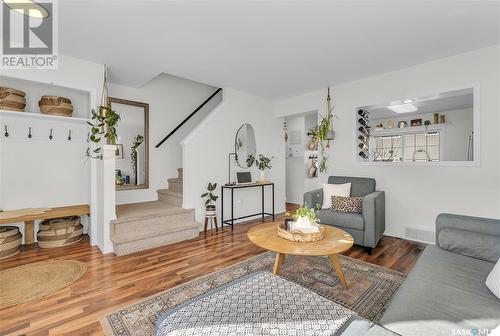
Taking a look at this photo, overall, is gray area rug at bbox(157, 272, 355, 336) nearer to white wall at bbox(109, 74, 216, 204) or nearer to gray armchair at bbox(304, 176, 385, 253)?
gray armchair at bbox(304, 176, 385, 253)

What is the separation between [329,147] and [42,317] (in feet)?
13.4

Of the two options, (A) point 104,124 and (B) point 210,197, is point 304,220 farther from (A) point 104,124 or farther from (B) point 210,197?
(A) point 104,124

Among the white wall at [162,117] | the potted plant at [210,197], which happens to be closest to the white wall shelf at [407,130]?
the potted plant at [210,197]

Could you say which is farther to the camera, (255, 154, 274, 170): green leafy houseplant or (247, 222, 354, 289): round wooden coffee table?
(255, 154, 274, 170): green leafy houseplant

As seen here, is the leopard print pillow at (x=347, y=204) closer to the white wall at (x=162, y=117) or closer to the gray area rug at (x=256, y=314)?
the gray area rug at (x=256, y=314)

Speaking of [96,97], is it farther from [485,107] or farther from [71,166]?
[485,107]

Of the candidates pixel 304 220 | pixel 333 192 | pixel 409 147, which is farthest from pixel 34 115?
pixel 409 147

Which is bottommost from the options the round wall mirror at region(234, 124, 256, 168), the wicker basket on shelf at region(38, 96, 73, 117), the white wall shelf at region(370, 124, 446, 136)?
the round wall mirror at region(234, 124, 256, 168)

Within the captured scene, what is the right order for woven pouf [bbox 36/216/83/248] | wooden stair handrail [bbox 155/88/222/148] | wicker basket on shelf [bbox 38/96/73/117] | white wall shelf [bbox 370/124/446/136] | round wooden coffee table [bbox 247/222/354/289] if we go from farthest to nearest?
1. white wall shelf [bbox 370/124/446/136]
2. wooden stair handrail [bbox 155/88/222/148]
3. woven pouf [bbox 36/216/83/248]
4. wicker basket on shelf [bbox 38/96/73/117]
5. round wooden coffee table [bbox 247/222/354/289]

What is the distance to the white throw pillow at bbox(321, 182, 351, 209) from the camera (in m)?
3.43

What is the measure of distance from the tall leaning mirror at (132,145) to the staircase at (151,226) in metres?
0.44

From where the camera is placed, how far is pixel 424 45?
2.71 m

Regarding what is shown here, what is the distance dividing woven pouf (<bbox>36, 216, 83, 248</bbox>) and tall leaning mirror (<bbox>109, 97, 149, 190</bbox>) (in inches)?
33.1

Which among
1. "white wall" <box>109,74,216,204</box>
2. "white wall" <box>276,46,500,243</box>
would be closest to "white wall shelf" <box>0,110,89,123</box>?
"white wall" <box>109,74,216,204</box>
